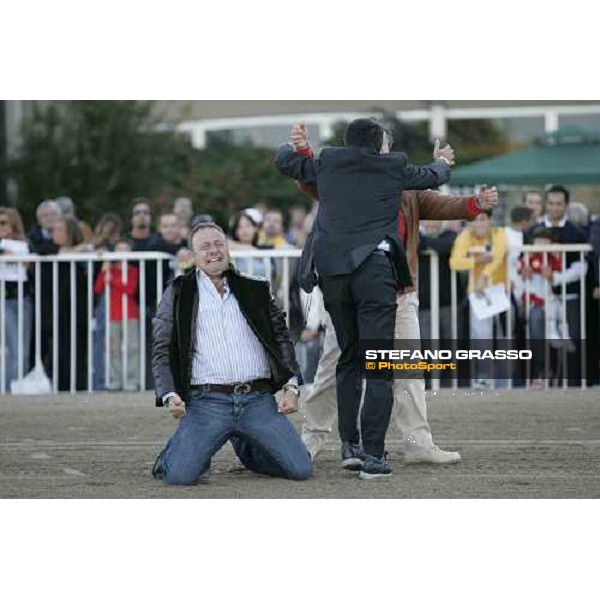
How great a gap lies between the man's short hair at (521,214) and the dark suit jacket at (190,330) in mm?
5029

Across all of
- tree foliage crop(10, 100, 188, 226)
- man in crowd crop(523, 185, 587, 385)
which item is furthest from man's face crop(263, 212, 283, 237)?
tree foliage crop(10, 100, 188, 226)

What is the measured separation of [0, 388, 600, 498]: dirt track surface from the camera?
30.0ft

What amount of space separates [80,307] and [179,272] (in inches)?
34.4

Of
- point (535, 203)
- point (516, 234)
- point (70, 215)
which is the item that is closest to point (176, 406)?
point (516, 234)

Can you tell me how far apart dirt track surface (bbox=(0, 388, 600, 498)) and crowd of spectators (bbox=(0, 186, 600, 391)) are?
0.56m

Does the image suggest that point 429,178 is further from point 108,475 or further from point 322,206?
point 108,475

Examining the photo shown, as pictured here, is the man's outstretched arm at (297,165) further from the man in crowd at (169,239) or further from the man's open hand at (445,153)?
the man in crowd at (169,239)

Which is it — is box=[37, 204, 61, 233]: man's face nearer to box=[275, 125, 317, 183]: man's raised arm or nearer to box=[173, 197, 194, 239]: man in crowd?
box=[173, 197, 194, 239]: man in crowd

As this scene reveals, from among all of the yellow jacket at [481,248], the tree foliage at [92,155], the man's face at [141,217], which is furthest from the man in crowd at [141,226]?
the tree foliage at [92,155]

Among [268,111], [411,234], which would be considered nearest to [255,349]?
[411,234]

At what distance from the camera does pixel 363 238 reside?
920cm

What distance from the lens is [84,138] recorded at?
24.8 m

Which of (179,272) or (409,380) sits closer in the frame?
(409,380)

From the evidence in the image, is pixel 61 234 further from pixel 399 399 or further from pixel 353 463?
pixel 353 463
